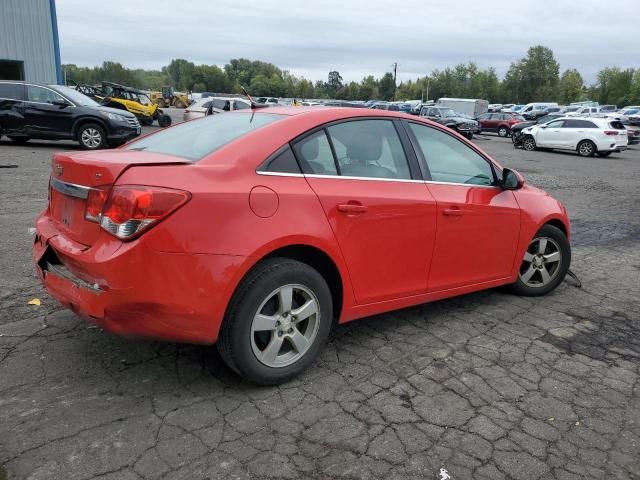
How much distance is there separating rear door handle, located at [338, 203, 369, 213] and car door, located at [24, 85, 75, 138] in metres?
12.9

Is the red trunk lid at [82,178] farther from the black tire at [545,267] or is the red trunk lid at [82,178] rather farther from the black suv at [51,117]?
the black suv at [51,117]

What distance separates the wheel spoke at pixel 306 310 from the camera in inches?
123

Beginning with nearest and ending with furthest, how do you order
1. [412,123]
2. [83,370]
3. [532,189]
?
[83,370] → [412,123] → [532,189]

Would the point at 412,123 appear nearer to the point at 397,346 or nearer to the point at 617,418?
the point at 397,346

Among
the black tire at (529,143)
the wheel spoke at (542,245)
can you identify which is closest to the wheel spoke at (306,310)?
the wheel spoke at (542,245)

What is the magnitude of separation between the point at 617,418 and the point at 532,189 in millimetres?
2248

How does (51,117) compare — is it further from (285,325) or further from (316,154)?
(285,325)

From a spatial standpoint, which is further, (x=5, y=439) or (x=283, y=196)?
(x=283, y=196)

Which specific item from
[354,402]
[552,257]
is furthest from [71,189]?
[552,257]

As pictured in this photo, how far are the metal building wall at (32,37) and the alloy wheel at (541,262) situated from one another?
2493 cm

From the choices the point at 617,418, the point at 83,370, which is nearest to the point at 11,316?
the point at 83,370

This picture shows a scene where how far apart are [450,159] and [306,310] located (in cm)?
176

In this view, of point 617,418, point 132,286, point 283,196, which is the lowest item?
point 617,418

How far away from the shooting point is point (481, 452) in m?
2.64
